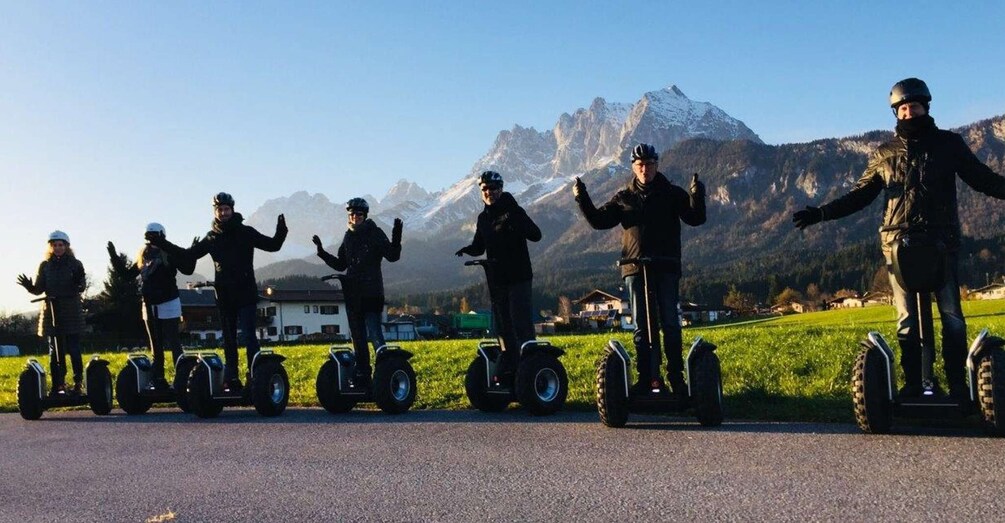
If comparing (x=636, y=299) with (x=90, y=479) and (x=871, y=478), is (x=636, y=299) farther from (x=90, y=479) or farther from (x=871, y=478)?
(x=90, y=479)

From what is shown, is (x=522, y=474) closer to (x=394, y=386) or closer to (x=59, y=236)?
(x=394, y=386)

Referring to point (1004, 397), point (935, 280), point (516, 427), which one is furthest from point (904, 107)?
point (516, 427)

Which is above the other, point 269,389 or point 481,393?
point 269,389

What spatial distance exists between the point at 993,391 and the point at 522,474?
3.23m

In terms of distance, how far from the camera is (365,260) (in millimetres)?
9625

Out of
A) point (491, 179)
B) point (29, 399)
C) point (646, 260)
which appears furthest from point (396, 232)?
point (29, 399)

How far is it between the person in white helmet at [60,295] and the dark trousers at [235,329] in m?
2.89

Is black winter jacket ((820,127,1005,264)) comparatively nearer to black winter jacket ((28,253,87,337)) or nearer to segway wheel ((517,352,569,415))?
segway wheel ((517,352,569,415))

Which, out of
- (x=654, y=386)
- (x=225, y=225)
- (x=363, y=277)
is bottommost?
(x=654, y=386)

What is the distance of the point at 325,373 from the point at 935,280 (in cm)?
636

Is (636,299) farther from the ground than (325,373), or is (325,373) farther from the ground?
(636,299)

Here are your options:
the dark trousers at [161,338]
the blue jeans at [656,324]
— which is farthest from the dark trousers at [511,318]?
the dark trousers at [161,338]

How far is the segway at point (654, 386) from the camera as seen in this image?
260 inches

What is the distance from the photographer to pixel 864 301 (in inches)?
5728
